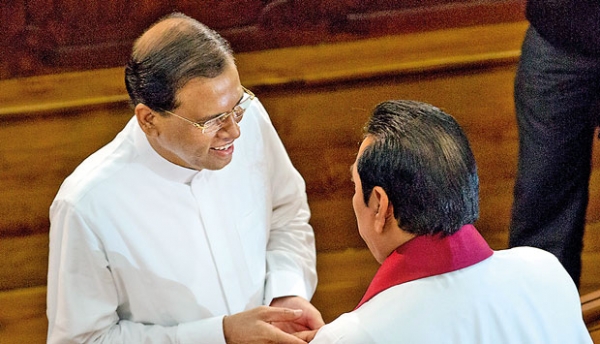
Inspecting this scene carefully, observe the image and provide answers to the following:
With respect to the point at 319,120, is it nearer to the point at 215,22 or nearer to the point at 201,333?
the point at 215,22

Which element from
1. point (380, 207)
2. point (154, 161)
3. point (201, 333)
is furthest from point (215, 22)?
point (380, 207)

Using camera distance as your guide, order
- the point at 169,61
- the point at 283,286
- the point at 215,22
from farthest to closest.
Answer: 1. the point at 215,22
2. the point at 283,286
3. the point at 169,61

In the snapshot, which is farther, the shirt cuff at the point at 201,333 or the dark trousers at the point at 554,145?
the dark trousers at the point at 554,145

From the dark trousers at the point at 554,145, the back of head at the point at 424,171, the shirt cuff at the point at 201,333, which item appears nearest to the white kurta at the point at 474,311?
the back of head at the point at 424,171

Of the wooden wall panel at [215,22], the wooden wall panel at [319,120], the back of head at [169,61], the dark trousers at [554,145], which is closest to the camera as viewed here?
the back of head at [169,61]

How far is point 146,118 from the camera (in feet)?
6.37

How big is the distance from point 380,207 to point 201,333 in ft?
2.31

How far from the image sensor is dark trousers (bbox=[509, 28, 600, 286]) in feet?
8.98

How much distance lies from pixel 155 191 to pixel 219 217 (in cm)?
19

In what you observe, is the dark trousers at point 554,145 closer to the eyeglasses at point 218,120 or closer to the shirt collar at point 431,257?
the eyeglasses at point 218,120

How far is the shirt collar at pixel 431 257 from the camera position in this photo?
1486mm

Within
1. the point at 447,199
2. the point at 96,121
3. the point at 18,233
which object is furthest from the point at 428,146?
the point at 18,233

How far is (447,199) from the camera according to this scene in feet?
4.90

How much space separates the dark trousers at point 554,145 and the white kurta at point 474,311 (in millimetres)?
1344
